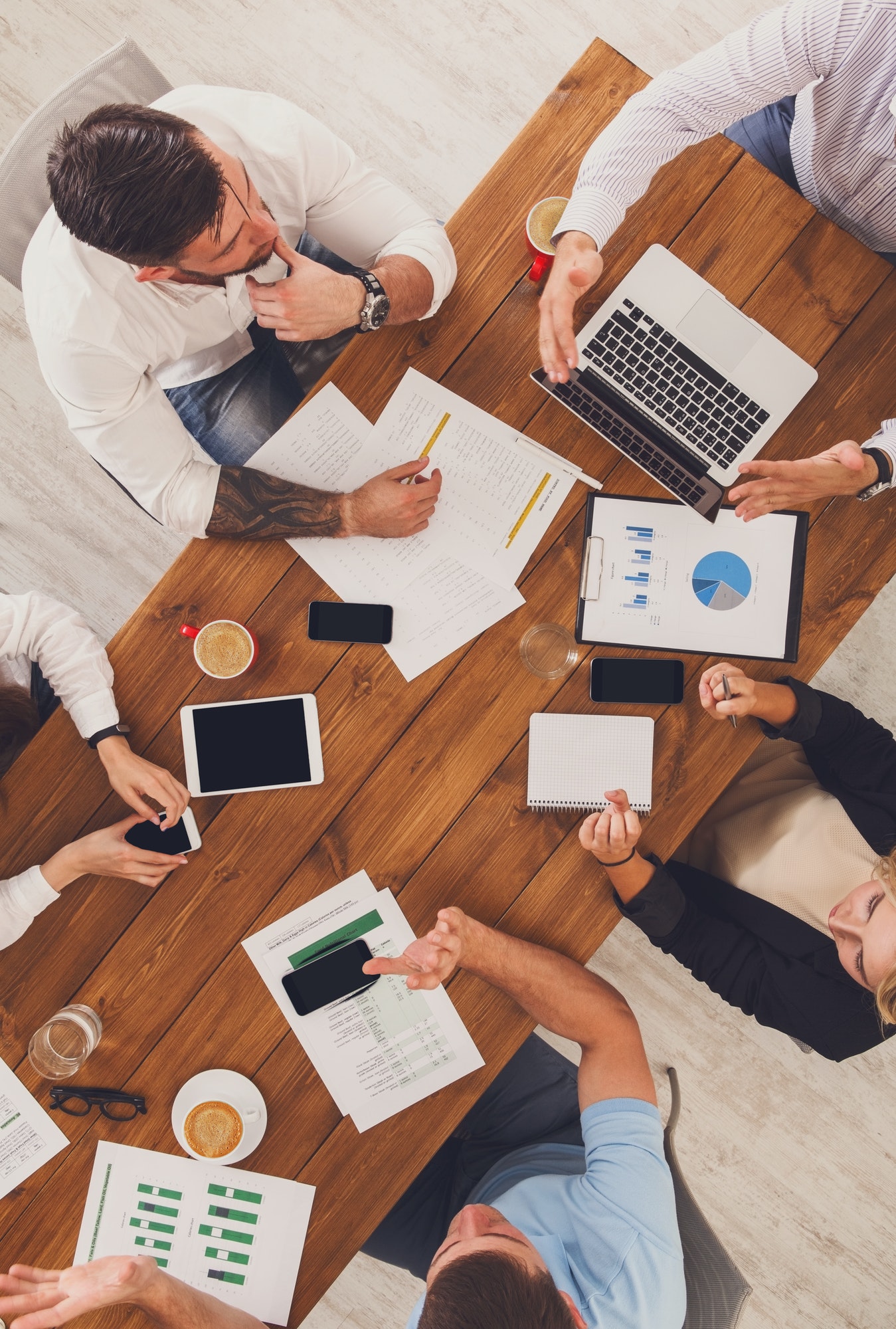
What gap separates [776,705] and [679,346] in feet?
2.36

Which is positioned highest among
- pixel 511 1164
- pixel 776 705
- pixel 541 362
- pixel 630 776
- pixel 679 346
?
pixel 679 346

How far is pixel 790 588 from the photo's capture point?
159 cm

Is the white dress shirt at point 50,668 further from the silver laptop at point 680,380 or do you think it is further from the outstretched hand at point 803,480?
the outstretched hand at point 803,480

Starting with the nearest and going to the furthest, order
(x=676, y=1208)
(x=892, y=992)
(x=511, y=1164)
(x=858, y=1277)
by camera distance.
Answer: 1. (x=892, y=992)
2. (x=676, y=1208)
3. (x=511, y=1164)
4. (x=858, y=1277)

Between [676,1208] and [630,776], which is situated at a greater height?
[630,776]

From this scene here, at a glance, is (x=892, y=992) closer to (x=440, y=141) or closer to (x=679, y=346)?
(x=679, y=346)

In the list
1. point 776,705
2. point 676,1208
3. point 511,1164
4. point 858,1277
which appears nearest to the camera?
point 776,705

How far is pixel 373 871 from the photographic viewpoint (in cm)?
159

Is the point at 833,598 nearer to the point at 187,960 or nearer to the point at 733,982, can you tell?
the point at 733,982

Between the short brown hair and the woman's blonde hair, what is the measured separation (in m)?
1.73

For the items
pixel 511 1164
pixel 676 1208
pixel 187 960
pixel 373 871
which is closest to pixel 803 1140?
pixel 676 1208

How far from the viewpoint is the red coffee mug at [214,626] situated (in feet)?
5.13

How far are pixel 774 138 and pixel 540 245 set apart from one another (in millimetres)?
750

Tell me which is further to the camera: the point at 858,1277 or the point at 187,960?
the point at 858,1277
